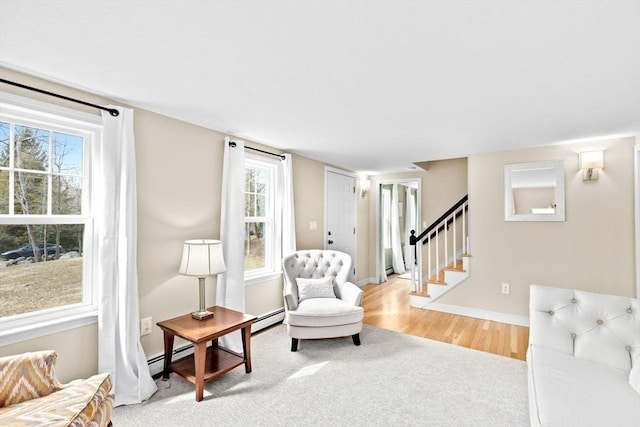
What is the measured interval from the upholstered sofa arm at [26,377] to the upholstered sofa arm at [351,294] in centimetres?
240

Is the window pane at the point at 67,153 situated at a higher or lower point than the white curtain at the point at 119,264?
higher

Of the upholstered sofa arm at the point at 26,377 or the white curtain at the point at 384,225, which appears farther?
the white curtain at the point at 384,225

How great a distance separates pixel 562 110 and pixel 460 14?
5.85 ft

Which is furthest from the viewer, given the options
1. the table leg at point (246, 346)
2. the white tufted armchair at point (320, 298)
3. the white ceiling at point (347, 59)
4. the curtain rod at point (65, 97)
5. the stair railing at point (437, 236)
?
the stair railing at point (437, 236)

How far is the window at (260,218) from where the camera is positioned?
362 cm

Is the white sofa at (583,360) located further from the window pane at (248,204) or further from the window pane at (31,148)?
the window pane at (31,148)

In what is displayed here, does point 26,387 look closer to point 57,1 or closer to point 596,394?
point 57,1

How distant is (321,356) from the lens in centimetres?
289

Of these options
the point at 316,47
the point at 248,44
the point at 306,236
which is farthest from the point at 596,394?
the point at 306,236

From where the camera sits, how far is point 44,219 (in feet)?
6.60

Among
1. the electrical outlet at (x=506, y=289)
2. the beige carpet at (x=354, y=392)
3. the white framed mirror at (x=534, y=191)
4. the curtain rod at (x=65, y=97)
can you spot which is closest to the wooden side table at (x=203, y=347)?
Answer: the beige carpet at (x=354, y=392)

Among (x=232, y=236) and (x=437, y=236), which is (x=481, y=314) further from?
(x=232, y=236)

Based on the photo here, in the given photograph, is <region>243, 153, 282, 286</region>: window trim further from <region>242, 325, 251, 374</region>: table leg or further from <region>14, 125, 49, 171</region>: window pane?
<region>14, 125, 49, 171</region>: window pane

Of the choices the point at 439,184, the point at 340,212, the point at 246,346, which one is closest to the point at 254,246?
the point at 246,346
